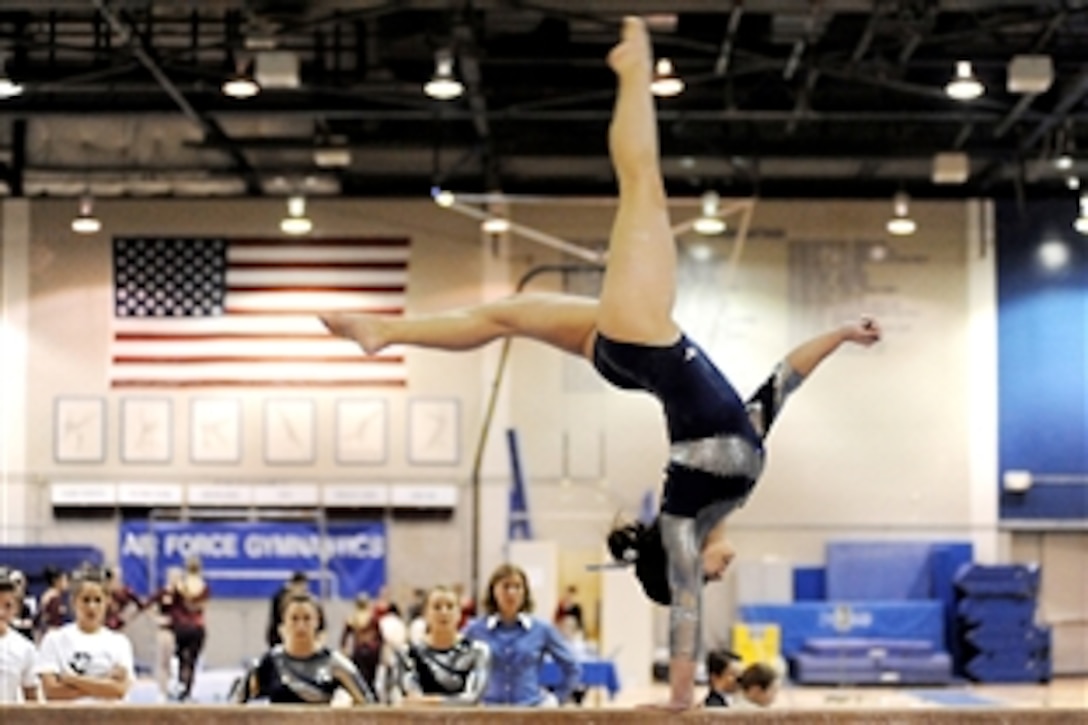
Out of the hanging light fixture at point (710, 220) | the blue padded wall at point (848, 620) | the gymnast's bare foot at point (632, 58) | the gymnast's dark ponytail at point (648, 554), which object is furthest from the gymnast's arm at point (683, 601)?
the blue padded wall at point (848, 620)

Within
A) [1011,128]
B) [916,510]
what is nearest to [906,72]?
[1011,128]

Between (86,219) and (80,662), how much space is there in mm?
11381

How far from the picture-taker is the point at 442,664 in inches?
275

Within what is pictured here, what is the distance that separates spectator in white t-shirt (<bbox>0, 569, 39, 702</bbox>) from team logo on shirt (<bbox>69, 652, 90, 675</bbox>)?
17cm

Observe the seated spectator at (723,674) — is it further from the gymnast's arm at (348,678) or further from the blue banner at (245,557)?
the blue banner at (245,557)

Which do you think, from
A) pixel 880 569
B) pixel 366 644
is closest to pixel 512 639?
pixel 366 644

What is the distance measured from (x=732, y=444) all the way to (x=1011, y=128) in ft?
47.9

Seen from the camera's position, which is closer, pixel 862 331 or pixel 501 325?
pixel 501 325

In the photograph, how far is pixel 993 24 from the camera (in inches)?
566

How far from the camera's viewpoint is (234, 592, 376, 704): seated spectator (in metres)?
6.54

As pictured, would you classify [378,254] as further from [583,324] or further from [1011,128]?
[583,324]

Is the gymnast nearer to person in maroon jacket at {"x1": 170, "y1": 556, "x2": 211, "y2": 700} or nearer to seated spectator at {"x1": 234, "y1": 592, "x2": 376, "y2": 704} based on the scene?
seated spectator at {"x1": 234, "y1": 592, "x2": 376, "y2": 704}

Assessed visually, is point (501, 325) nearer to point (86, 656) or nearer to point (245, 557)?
point (86, 656)

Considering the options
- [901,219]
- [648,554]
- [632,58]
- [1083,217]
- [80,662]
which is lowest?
[80,662]
